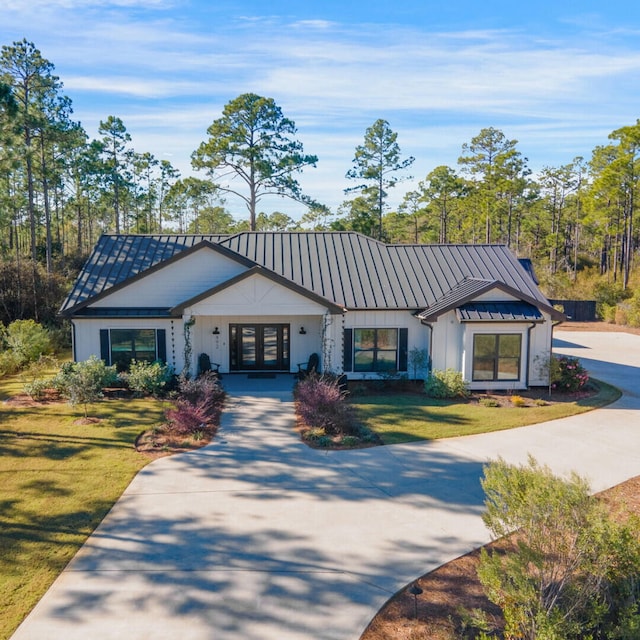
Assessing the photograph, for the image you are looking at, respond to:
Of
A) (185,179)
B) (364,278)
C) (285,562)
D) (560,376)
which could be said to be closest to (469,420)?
(560,376)

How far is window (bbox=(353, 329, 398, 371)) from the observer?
760 inches

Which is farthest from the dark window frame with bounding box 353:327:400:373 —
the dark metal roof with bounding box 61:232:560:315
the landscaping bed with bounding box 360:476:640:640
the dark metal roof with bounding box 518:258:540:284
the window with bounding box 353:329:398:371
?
the landscaping bed with bounding box 360:476:640:640

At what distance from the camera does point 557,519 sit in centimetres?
595

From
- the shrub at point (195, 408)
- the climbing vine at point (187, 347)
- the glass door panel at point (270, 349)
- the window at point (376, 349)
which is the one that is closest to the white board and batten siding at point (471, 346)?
the window at point (376, 349)

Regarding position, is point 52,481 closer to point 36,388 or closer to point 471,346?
point 36,388

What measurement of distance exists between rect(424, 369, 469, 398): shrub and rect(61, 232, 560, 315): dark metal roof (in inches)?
108

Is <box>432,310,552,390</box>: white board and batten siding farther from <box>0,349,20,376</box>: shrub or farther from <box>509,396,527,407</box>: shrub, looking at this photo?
<box>0,349,20,376</box>: shrub

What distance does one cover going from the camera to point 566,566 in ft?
19.4

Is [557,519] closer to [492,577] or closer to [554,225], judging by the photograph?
[492,577]

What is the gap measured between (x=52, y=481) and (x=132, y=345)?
871 cm

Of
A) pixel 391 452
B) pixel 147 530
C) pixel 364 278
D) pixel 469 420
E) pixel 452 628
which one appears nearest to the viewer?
pixel 452 628

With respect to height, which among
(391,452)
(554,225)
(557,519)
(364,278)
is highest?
(554,225)

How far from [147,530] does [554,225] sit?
6021 centimetres

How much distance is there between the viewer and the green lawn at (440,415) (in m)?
14.0
